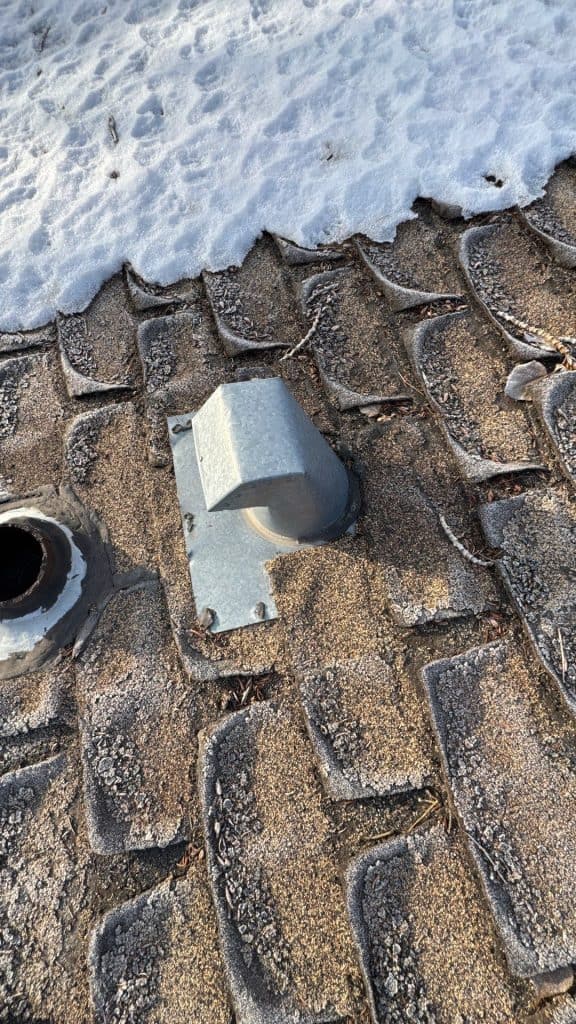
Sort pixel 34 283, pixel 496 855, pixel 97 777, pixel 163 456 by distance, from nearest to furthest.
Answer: pixel 496 855 < pixel 97 777 < pixel 163 456 < pixel 34 283

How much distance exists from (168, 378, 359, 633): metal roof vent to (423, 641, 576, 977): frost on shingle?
2.27 ft

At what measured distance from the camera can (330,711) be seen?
208cm

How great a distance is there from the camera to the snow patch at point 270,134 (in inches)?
133

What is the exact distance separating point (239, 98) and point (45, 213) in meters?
1.39

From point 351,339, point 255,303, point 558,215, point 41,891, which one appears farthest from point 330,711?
point 558,215

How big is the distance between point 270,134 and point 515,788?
365 cm

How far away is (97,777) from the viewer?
2.07 metres

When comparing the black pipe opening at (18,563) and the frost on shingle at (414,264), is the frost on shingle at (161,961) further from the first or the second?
the frost on shingle at (414,264)

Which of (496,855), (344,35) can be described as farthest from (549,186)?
(496,855)

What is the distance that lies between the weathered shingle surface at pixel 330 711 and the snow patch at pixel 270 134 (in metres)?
0.69

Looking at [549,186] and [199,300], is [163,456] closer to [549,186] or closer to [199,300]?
[199,300]

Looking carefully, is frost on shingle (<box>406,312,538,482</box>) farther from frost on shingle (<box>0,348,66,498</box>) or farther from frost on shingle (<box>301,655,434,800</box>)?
frost on shingle (<box>0,348,66,498</box>)

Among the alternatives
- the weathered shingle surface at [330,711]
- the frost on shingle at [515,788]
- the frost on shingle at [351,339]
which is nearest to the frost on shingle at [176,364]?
the weathered shingle surface at [330,711]

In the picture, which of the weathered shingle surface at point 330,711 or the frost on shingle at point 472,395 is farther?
the frost on shingle at point 472,395
